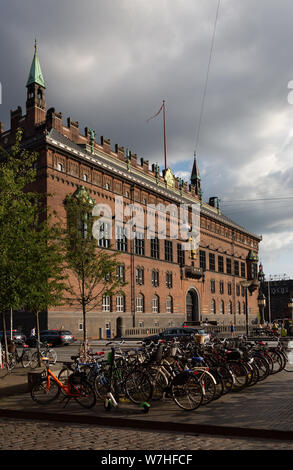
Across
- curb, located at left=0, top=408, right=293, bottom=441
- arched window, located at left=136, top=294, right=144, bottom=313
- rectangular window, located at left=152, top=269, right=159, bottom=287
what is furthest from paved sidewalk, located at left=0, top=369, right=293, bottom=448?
rectangular window, located at left=152, top=269, right=159, bottom=287

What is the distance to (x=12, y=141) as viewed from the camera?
45.0 meters

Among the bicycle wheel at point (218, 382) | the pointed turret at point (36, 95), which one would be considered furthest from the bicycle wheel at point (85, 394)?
the pointed turret at point (36, 95)

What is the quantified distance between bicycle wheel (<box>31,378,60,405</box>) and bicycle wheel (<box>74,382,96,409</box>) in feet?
2.23

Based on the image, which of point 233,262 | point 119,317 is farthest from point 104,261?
point 233,262

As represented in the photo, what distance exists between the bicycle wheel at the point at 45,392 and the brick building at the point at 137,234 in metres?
16.8

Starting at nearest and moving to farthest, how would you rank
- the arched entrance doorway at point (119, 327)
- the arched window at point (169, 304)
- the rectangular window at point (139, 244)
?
the arched entrance doorway at point (119, 327) < the rectangular window at point (139, 244) < the arched window at point (169, 304)

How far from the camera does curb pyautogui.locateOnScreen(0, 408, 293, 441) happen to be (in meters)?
7.98

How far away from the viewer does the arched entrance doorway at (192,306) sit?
195 ft

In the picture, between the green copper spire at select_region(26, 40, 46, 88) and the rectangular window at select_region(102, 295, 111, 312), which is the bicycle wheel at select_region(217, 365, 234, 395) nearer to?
the rectangular window at select_region(102, 295, 111, 312)

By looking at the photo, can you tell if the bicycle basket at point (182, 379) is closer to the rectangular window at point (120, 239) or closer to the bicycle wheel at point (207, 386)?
the bicycle wheel at point (207, 386)

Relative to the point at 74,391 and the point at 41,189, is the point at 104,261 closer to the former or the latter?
the point at 74,391

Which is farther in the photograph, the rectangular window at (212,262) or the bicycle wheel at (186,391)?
the rectangular window at (212,262)

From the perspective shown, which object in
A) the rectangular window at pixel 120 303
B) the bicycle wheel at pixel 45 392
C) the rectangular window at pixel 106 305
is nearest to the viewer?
the bicycle wheel at pixel 45 392

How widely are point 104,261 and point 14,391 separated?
10.0 metres
